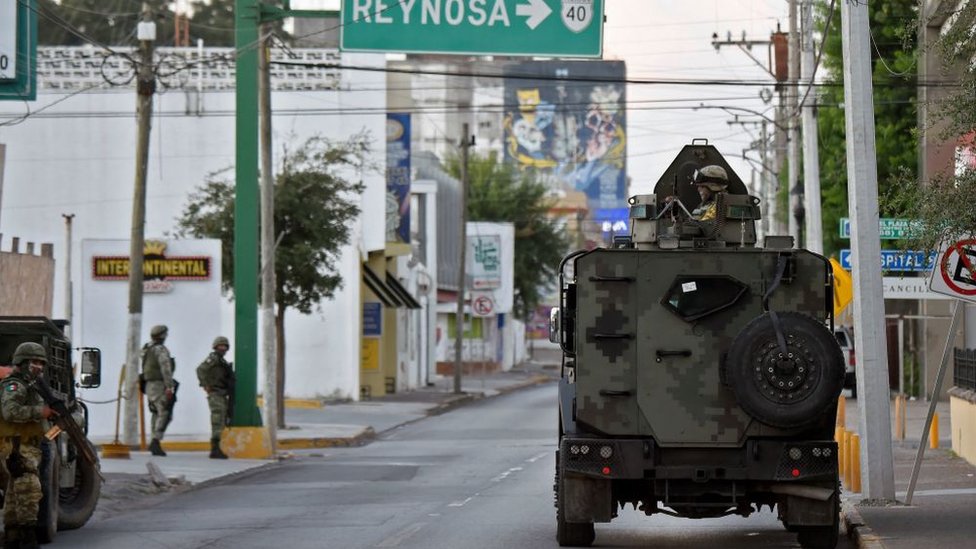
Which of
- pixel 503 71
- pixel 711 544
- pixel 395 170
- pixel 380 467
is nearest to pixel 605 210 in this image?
pixel 503 71

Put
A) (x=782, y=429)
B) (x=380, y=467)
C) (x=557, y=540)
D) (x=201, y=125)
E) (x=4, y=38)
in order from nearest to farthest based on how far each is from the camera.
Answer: (x=782, y=429), (x=557, y=540), (x=4, y=38), (x=380, y=467), (x=201, y=125)

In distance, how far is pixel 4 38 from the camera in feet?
71.0

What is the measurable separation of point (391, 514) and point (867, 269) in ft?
17.7

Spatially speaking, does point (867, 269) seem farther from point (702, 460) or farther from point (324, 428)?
point (324, 428)

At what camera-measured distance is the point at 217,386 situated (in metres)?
25.1

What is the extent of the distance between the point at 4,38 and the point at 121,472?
5.91 metres

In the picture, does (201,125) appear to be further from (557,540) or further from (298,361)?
(557,540)

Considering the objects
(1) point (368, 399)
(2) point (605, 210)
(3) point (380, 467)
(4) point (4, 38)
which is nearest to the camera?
(4) point (4, 38)

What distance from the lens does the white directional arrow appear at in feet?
68.0

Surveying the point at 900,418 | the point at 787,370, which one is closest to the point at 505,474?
the point at 900,418

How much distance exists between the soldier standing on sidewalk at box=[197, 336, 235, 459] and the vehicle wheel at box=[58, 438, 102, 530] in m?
8.45

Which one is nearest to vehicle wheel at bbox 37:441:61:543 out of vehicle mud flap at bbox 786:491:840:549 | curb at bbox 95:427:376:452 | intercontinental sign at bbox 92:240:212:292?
vehicle mud flap at bbox 786:491:840:549

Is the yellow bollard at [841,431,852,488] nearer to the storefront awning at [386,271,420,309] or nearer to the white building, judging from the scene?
the white building

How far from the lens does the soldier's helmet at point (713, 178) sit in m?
14.6
